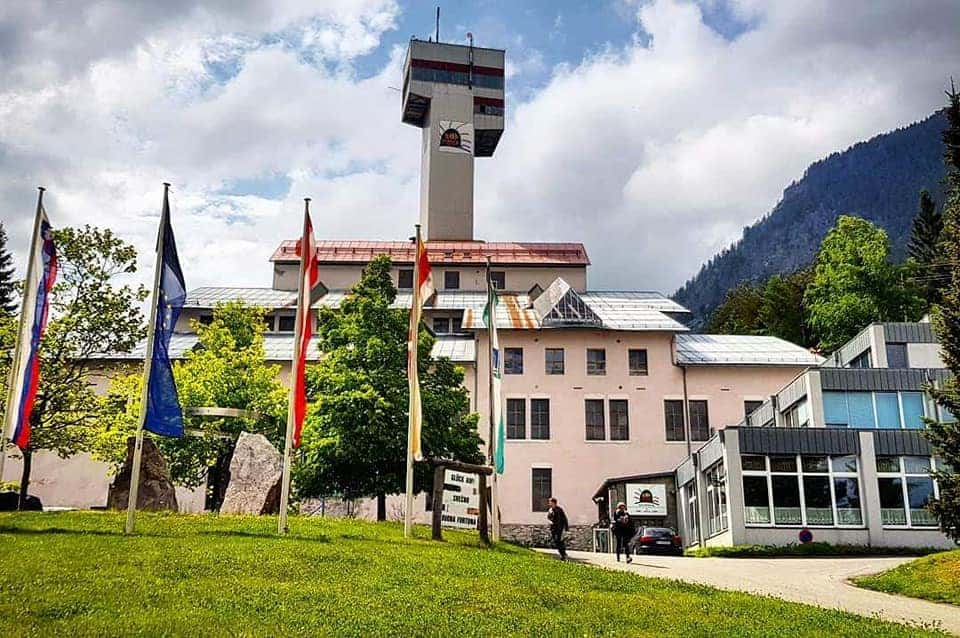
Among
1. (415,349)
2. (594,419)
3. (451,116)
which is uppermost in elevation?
(451,116)

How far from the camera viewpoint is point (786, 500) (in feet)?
113

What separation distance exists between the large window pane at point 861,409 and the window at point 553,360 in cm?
1835

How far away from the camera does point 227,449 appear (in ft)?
128

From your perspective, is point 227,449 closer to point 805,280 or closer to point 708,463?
point 708,463

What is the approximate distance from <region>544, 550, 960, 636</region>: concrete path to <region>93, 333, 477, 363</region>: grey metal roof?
27072 millimetres

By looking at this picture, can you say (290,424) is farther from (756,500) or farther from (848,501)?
(848,501)

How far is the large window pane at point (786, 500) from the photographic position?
3409 cm

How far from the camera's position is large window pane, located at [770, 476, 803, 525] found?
34.1m

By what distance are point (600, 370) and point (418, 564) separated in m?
38.1

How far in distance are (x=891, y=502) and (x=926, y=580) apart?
1628 cm

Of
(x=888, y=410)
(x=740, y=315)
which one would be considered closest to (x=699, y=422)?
(x=888, y=410)

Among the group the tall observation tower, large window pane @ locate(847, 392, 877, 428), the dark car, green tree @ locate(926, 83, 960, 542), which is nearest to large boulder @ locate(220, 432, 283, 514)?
the dark car

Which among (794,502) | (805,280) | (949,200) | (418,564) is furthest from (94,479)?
(805,280)

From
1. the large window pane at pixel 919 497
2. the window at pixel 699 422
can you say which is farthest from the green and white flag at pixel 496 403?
the window at pixel 699 422
